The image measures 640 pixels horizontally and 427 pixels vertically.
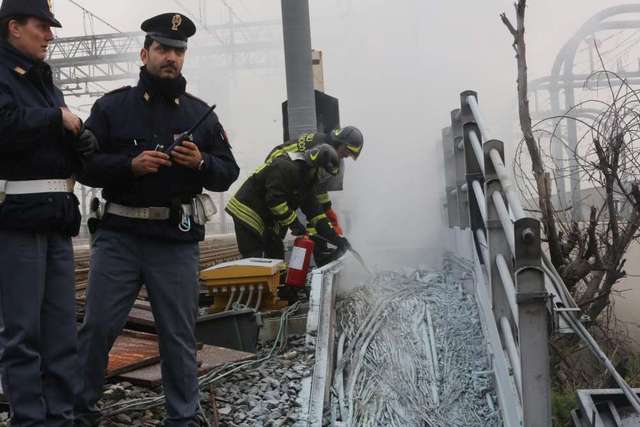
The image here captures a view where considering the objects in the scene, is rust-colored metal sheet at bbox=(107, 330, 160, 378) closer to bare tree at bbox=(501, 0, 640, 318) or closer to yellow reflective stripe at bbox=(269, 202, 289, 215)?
yellow reflective stripe at bbox=(269, 202, 289, 215)

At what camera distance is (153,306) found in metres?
3.17

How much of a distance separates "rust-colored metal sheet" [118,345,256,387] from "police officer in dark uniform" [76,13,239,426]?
1.53ft

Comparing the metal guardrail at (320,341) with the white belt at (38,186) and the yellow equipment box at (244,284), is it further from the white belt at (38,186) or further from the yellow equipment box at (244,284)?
the white belt at (38,186)

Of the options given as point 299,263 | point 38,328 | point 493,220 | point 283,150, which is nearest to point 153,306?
point 38,328

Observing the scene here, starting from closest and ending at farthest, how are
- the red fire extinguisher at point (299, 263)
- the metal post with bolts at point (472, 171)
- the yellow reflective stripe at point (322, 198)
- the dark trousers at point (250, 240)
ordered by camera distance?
the metal post with bolts at point (472, 171), the red fire extinguisher at point (299, 263), the dark trousers at point (250, 240), the yellow reflective stripe at point (322, 198)

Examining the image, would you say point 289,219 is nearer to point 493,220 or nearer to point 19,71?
point 493,220

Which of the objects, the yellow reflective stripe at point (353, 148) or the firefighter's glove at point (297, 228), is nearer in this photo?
the firefighter's glove at point (297, 228)

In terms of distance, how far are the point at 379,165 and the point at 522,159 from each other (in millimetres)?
5391

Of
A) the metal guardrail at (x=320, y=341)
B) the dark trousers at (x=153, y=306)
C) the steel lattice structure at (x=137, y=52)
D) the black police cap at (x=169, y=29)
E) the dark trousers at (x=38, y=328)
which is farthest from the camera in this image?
the steel lattice structure at (x=137, y=52)

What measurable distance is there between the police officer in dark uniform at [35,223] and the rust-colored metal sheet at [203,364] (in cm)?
76

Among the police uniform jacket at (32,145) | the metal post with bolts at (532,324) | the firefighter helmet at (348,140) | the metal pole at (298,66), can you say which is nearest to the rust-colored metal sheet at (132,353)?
the police uniform jacket at (32,145)

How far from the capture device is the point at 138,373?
3654mm

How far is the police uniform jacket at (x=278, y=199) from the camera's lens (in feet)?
18.5

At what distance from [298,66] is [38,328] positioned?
445 cm
